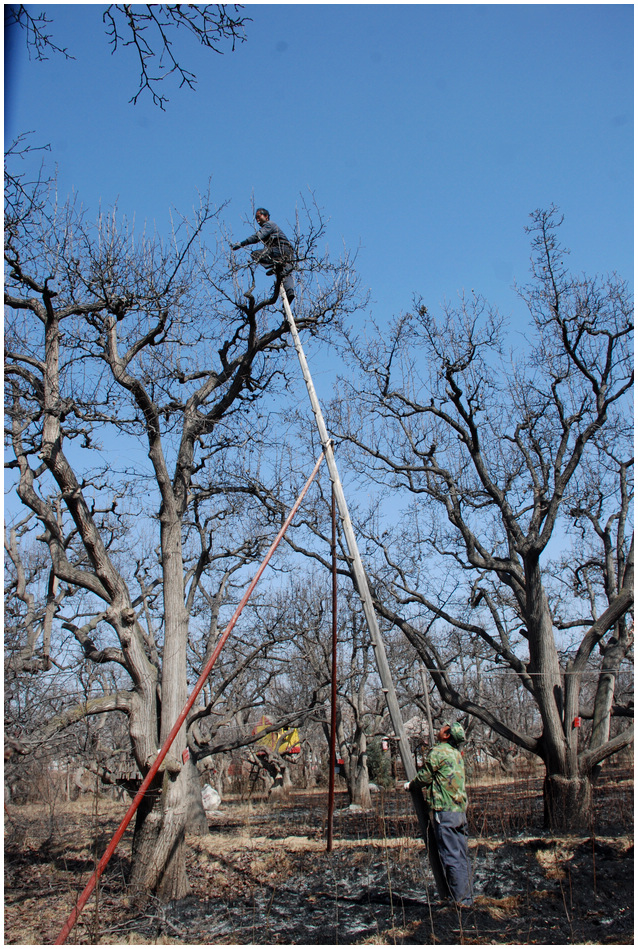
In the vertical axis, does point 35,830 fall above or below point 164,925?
below

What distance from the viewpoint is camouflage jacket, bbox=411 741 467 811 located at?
5.97m

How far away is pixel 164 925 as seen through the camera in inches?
261

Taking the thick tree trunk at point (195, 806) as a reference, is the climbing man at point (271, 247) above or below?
above

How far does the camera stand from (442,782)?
6000mm

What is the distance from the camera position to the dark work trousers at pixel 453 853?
585cm

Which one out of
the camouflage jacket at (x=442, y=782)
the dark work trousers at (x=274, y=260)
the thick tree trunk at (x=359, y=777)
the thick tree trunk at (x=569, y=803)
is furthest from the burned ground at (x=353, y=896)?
the thick tree trunk at (x=359, y=777)

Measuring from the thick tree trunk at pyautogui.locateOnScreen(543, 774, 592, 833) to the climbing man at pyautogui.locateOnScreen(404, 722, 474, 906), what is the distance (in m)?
5.70

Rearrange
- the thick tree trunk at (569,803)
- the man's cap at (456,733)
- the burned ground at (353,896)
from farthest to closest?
the thick tree trunk at (569,803) → the man's cap at (456,733) → the burned ground at (353,896)

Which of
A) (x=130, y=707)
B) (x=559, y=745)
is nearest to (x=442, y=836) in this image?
(x=130, y=707)

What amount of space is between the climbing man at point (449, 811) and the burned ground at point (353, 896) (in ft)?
0.80

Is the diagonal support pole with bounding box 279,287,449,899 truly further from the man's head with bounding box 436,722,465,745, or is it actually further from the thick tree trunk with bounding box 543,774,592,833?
the thick tree trunk with bounding box 543,774,592,833

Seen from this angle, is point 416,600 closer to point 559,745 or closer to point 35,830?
point 559,745

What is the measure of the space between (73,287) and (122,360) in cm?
118

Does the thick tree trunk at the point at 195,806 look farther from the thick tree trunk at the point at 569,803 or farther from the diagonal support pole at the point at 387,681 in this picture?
the thick tree trunk at the point at 569,803
